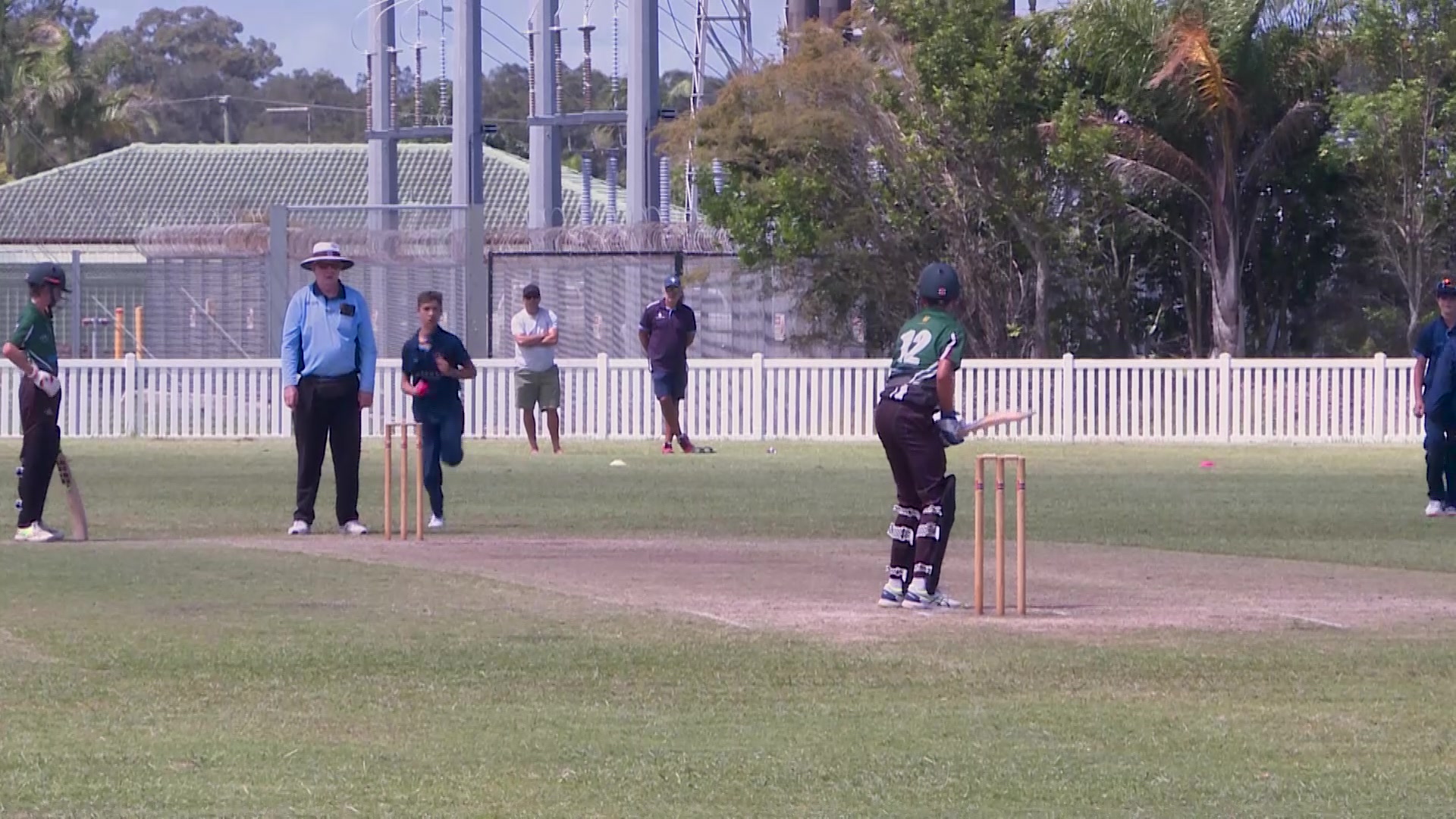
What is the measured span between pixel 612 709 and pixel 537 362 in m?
15.8

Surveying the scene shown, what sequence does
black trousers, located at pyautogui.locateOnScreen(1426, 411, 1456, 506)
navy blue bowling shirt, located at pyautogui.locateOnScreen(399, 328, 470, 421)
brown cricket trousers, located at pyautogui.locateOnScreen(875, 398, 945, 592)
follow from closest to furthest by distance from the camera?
brown cricket trousers, located at pyautogui.locateOnScreen(875, 398, 945, 592), navy blue bowling shirt, located at pyautogui.locateOnScreen(399, 328, 470, 421), black trousers, located at pyautogui.locateOnScreen(1426, 411, 1456, 506)

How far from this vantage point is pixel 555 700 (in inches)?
338

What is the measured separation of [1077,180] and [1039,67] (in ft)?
5.46

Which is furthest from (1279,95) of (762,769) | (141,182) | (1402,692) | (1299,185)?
(141,182)

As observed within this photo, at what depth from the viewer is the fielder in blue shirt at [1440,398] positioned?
17.0 meters

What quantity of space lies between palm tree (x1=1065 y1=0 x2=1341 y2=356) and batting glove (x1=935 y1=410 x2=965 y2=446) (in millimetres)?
19019

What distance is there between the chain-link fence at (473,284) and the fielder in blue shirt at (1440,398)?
15.4 meters

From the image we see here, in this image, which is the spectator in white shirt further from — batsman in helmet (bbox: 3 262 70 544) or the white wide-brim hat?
batsman in helmet (bbox: 3 262 70 544)

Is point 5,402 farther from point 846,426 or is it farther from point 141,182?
point 141,182

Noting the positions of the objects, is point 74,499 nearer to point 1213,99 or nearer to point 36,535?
point 36,535

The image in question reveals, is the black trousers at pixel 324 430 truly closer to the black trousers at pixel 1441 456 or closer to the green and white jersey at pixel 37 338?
the green and white jersey at pixel 37 338

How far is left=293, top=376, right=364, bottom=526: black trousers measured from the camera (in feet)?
48.5

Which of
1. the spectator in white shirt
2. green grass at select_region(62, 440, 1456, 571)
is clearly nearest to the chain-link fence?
green grass at select_region(62, 440, 1456, 571)

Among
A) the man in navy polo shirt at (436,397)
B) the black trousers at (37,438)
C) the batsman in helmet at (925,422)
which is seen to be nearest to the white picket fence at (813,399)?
the man in navy polo shirt at (436,397)
